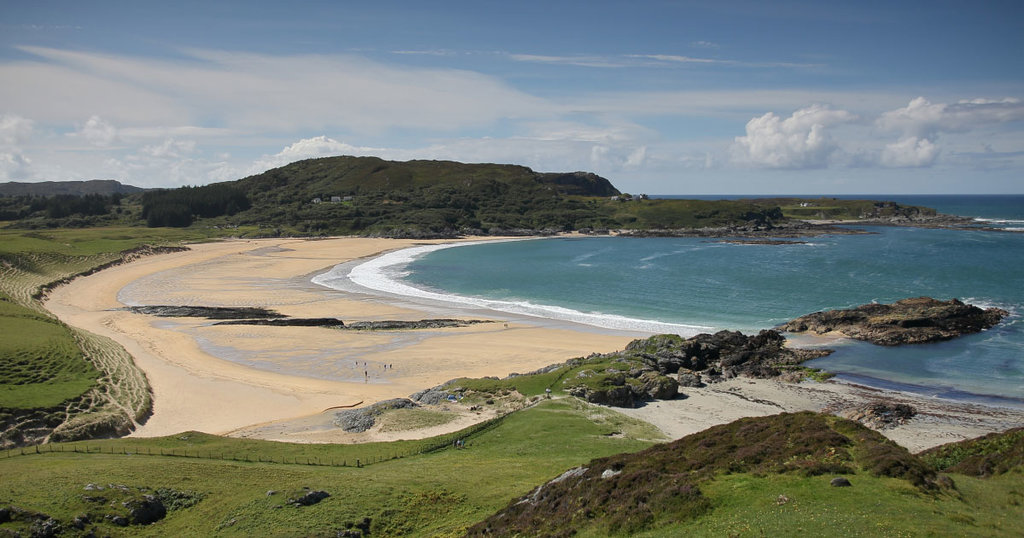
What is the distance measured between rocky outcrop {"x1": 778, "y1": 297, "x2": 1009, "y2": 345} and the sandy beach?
1504 centimetres

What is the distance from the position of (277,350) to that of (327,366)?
23.5ft

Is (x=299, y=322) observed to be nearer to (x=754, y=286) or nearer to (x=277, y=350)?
(x=277, y=350)

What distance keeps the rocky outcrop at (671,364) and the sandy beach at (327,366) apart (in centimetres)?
116

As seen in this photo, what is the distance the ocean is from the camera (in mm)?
42281

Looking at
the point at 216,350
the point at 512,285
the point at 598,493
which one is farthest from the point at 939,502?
the point at 512,285

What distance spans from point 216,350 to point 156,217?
447ft

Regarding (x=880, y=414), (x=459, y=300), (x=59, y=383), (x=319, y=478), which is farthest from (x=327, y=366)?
(x=880, y=414)

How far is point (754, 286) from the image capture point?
76.3m

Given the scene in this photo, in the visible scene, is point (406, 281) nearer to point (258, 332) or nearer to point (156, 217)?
point (258, 332)

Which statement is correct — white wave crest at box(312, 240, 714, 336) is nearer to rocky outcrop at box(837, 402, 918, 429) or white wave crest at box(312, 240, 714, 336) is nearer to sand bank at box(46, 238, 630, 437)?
sand bank at box(46, 238, 630, 437)

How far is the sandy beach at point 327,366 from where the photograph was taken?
31391 millimetres

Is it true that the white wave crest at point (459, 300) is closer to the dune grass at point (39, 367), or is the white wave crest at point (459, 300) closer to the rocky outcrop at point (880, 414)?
the rocky outcrop at point (880, 414)

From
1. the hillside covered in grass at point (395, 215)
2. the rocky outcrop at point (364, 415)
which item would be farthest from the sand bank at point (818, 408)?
the hillside covered in grass at point (395, 215)

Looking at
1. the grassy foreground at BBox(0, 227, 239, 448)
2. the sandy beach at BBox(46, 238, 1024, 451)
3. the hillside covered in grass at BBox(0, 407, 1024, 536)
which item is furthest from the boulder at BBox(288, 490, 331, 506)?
the grassy foreground at BBox(0, 227, 239, 448)
